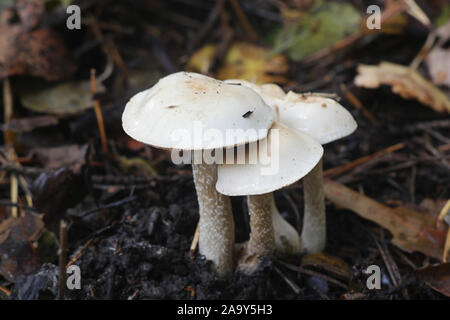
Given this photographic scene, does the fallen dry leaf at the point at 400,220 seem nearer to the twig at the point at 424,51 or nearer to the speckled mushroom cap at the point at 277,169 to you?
the speckled mushroom cap at the point at 277,169

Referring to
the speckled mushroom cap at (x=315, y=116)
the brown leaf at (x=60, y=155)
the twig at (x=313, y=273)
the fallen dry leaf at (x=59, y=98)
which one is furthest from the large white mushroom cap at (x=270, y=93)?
the fallen dry leaf at (x=59, y=98)

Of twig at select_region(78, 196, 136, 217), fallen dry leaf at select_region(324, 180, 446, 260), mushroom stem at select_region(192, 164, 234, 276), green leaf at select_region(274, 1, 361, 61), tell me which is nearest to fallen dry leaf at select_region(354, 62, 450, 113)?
green leaf at select_region(274, 1, 361, 61)

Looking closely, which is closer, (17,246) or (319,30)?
(17,246)

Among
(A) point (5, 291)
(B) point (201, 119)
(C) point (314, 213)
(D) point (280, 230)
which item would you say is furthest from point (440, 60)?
(A) point (5, 291)

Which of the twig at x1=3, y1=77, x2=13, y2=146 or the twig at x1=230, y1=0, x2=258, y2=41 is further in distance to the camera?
the twig at x1=230, y1=0, x2=258, y2=41

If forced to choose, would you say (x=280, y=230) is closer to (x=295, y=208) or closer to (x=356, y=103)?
(x=295, y=208)

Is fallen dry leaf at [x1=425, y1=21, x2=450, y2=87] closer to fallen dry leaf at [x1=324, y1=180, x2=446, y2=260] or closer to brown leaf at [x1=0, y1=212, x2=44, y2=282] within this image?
fallen dry leaf at [x1=324, y1=180, x2=446, y2=260]

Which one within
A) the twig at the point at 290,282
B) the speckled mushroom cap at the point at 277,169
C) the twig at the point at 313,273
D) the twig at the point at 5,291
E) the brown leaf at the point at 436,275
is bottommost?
the twig at the point at 5,291

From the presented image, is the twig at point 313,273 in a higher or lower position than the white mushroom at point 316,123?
lower
